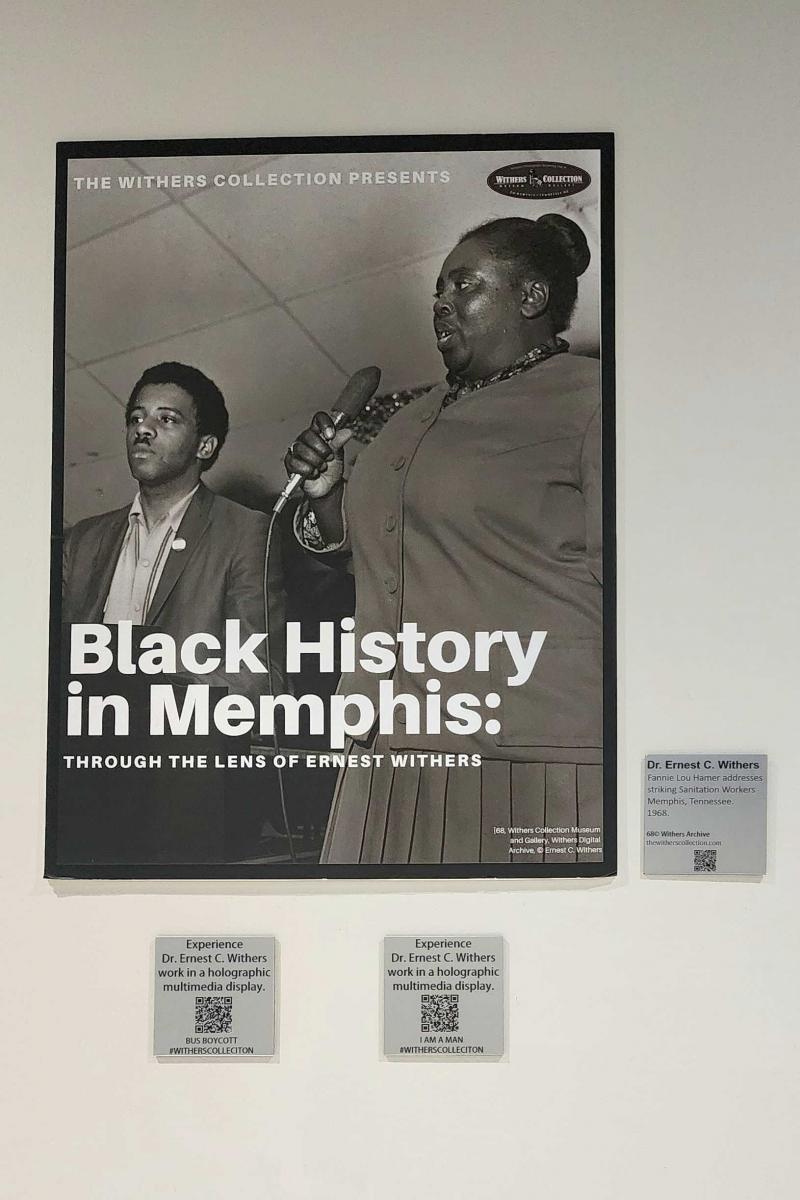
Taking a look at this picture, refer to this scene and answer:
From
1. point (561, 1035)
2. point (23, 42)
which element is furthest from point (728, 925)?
point (23, 42)

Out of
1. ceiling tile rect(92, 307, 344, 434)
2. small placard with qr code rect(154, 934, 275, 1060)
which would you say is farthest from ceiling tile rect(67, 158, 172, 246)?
small placard with qr code rect(154, 934, 275, 1060)

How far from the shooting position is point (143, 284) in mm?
1404

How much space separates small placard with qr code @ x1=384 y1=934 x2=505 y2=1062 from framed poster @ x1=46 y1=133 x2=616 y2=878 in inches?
4.2

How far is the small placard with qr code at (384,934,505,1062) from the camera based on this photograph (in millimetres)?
1352

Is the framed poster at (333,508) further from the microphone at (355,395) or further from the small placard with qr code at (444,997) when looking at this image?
the small placard with qr code at (444,997)

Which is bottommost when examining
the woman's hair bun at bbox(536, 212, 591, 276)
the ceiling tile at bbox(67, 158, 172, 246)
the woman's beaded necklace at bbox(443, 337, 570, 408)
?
the woman's beaded necklace at bbox(443, 337, 570, 408)

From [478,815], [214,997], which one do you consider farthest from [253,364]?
[214,997]

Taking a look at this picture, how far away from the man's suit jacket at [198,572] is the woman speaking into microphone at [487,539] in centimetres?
8

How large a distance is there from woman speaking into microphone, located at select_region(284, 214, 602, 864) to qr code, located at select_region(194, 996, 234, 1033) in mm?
255

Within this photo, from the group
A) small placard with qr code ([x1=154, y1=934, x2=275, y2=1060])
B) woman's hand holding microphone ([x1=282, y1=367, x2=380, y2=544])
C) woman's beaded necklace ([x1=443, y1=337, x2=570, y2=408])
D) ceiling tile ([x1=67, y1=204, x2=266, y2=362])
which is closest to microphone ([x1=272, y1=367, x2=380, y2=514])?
woman's hand holding microphone ([x1=282, y1=367, x2=380, y2=544])

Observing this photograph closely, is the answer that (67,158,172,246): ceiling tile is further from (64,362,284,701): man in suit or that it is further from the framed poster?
(64,362,284,701): man in suit

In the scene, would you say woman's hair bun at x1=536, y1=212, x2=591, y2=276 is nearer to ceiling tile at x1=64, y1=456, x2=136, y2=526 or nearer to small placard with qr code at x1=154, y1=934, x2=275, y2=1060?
ceiling tile at x1=64, y1=456, x2=136, y2=526

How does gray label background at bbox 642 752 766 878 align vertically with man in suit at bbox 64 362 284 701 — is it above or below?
below

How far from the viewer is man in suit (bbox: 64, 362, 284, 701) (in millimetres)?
1391
